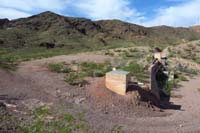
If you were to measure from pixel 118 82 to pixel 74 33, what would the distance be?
61874 mm

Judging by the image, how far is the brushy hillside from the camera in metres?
62.5

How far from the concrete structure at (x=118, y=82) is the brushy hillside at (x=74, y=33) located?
43840 mm

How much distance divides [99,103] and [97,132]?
3.13 metres

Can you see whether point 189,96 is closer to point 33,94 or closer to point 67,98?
point 67,98

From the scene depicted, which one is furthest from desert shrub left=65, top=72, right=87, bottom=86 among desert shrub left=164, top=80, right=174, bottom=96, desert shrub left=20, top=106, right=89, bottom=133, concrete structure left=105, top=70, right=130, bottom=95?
desert shrub left=164, top=80, right=174, bottom=96

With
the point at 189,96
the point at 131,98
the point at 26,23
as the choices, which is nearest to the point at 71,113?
the point at 131,98

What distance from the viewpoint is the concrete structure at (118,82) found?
13352 millimetres

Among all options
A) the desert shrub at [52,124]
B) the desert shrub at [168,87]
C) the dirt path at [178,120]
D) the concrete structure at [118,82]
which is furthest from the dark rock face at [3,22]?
the desert shrub at [52,124]

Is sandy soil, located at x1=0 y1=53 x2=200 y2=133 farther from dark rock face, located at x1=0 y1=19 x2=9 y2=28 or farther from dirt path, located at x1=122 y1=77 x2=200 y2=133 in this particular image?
dark rock face, located at x1=0 y1=19 x2=9 y2=28

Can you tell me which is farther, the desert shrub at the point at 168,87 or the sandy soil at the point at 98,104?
the desert shrub at the point at 168,87

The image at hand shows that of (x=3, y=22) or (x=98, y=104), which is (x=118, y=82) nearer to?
(x=98, y=104)

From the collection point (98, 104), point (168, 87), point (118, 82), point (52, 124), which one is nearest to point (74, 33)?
point (168, 87)

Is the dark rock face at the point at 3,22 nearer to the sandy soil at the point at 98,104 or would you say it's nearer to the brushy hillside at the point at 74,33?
the brushy hillside at the point at 74,33

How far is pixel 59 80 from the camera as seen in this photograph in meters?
15.2
